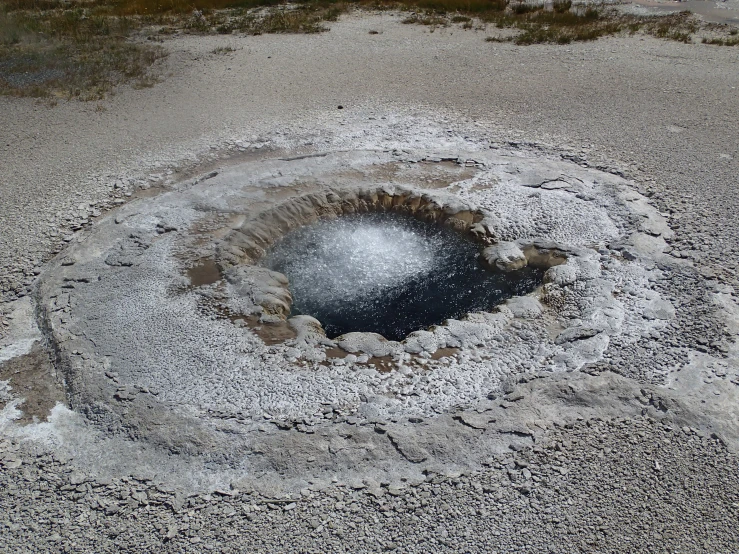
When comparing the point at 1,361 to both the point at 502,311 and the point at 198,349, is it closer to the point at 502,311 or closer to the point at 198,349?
the point at 198,349

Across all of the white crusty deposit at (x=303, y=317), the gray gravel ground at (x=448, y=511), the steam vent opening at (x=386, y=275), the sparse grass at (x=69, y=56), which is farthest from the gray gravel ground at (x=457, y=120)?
the steam vent opening at (x=386, y=275)

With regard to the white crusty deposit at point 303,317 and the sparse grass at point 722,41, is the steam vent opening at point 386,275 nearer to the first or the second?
the white crusty deposit at point 303,317

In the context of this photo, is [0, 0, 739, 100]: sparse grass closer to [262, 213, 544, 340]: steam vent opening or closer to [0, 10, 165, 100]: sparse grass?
[0, 10, 165, 100]: sparse grass

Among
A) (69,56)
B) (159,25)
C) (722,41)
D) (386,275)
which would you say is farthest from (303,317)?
(159,25)

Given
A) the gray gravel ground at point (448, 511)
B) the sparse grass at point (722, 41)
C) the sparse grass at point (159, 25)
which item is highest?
the sparse grass at point (159, 25)

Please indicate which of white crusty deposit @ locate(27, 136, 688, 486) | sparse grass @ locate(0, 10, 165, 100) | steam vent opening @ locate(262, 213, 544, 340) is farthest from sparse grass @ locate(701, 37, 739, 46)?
sparse grass @ locate(0, 10, 165, 100)

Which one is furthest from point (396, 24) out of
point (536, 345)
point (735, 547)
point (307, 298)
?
point (735, 547)

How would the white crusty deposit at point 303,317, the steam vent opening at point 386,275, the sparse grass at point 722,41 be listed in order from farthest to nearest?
the sparse grass at point 722,41, the steam vent opening at point 386,275, the white crusty deposit at point 303,317
